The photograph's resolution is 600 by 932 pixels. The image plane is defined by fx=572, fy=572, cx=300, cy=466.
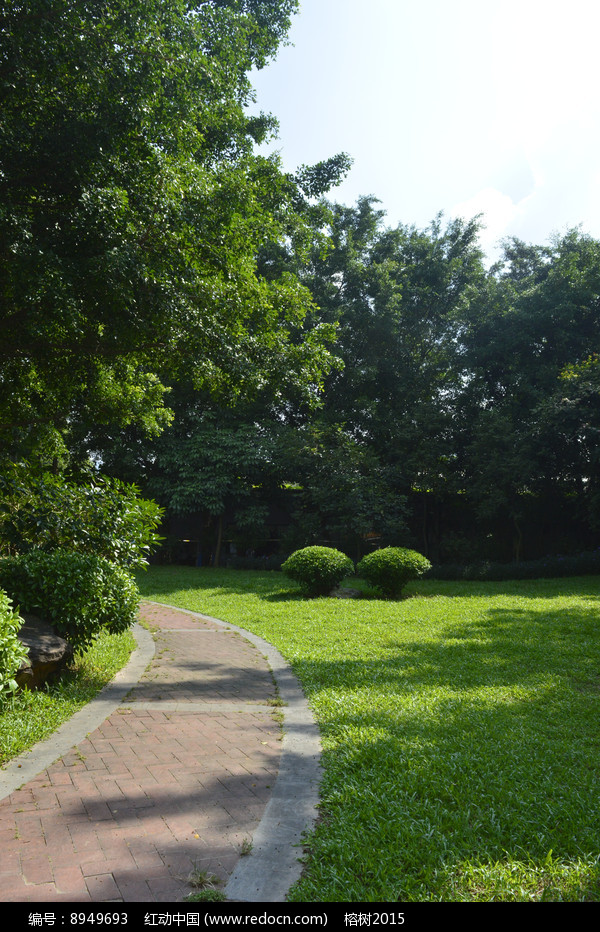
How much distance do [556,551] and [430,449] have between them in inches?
224

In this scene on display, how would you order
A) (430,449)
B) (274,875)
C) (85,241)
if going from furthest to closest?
(430,449), (85,241), (274,875)

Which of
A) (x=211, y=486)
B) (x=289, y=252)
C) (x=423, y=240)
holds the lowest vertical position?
(x=211, y=486)

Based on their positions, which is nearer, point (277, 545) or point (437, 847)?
point (437, 847)

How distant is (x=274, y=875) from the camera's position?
2.49 metres

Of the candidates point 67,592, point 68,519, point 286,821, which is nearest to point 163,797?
point 286,821

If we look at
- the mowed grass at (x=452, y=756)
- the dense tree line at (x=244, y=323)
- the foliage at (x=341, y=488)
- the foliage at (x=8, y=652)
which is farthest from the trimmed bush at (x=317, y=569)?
the foliage at (x=8, y=652)

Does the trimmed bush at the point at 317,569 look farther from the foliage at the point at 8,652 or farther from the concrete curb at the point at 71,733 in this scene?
the foliage at the point at 8,652

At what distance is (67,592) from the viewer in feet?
18.0

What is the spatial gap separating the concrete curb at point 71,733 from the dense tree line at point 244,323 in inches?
116

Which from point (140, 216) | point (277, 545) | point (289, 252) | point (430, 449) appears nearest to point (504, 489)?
point (430, 449)

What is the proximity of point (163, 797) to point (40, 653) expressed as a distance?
85.8 inches

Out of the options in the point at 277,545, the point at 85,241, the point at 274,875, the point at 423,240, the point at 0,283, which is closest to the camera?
the point at 274,875

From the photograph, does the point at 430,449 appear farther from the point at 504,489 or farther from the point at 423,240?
the point at 423,240

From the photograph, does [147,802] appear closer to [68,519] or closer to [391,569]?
[68,519]
